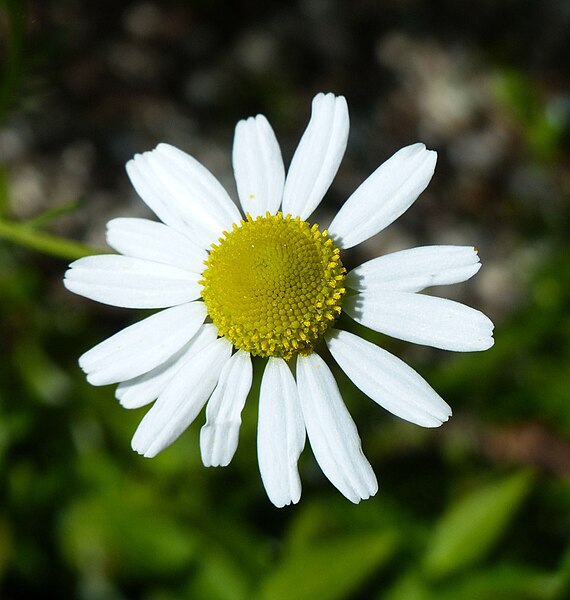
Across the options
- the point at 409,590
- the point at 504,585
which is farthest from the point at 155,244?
the point at 504,585

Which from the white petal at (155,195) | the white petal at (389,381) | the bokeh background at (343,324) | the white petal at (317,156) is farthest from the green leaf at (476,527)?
the white petal at (155,195)

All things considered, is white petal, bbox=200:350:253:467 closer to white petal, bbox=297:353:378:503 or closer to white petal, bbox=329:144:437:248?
white petal, bbox=297:353:378:503

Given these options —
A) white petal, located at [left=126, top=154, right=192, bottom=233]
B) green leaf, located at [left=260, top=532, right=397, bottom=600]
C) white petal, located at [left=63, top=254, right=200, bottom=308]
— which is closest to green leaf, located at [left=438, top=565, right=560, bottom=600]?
green leaf, located at [left=260, top=532, right=397, bottom=600]

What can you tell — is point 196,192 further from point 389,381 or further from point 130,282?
point 389,381

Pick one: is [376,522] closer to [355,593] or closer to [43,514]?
[355,593]

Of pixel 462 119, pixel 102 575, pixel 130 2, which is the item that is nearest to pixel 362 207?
pixel 102 575

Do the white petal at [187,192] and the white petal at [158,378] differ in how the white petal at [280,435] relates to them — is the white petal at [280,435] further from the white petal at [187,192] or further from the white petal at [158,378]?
the white petal at [187,192]
